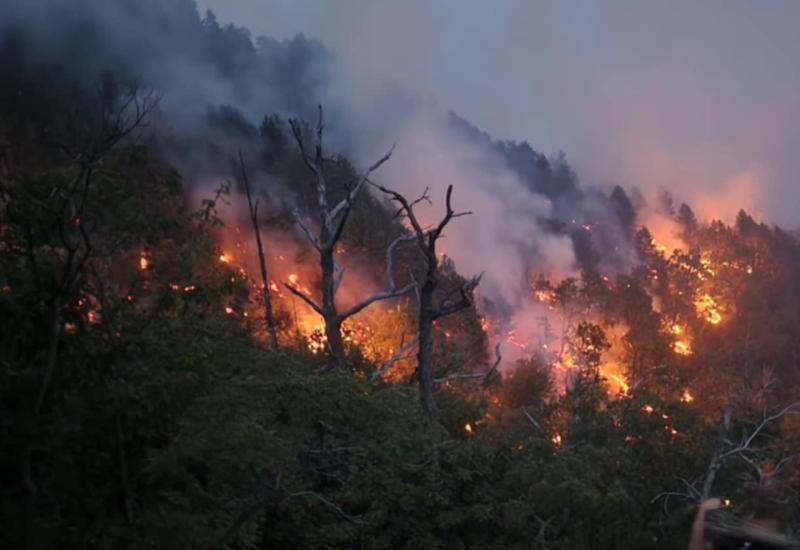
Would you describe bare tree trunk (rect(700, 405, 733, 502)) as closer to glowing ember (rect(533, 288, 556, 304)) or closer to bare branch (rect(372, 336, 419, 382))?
bare branch (rect(372, 336, 419, 382))

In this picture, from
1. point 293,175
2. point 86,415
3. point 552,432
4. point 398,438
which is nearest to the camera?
point 86,415

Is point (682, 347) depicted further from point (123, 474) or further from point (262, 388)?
point (123, 474)

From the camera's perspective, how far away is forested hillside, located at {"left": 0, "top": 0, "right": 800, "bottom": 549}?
6.77 m

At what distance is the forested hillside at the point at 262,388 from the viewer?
6770 millimetres

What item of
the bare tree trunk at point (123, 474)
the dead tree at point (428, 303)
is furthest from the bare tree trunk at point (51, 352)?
the dead tree at point (428, 303)

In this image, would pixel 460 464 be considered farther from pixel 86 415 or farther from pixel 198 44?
pixel 198 44

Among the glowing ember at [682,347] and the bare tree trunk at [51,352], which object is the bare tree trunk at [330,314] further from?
the glowing ember at [682,347]

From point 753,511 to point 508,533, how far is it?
4.42 m

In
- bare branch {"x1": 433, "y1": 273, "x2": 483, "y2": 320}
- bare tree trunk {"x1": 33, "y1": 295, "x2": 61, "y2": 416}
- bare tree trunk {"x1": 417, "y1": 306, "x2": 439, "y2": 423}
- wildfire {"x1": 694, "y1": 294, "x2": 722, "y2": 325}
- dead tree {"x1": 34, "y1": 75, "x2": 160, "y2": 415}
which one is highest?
wildfire {"x1": 694, "y1": 294, "x2": 722, "y2": 325}

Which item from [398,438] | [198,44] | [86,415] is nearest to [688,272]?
[198,44]

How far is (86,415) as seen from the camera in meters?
6.65

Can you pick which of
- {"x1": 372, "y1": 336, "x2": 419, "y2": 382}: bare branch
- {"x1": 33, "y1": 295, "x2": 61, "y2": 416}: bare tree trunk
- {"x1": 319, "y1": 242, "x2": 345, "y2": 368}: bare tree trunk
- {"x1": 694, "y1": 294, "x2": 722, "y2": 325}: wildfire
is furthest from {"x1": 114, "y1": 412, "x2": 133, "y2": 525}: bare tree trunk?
{"x1": 694, "y1": 294, "x2": 722, "y2": 325}: wildfire

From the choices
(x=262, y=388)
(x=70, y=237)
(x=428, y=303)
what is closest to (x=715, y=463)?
(x=428, y=303)

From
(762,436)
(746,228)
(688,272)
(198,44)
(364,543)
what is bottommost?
(364,543)
